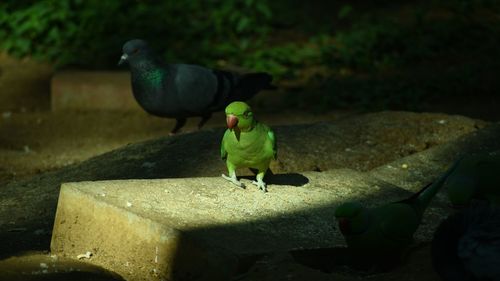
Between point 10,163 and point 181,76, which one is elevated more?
point 181,76

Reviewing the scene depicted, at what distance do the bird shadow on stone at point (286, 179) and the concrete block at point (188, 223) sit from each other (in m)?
0.05

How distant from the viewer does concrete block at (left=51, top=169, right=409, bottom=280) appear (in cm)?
378

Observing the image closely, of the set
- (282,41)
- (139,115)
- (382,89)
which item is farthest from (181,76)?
(282,41)

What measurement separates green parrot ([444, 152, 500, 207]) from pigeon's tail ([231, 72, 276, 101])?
9.02 feet

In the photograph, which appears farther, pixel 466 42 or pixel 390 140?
pixel 466 42

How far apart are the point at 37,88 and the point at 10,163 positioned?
206cm

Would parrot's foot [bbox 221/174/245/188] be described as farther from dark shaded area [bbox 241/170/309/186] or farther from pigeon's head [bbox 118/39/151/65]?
pigeon's head [bbox 118/39/151/65]

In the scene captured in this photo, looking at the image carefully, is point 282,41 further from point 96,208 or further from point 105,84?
point 96,208

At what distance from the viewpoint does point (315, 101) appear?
8.16 m

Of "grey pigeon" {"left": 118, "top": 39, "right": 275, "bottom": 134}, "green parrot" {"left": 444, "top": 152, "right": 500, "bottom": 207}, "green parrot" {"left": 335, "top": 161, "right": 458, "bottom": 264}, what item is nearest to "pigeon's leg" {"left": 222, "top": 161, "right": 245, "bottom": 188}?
"green parrot" {"left": 335, "top": 161, "right": 458, "bottom": 264}

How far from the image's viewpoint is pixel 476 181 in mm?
4145

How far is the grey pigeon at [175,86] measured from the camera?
20.9ft

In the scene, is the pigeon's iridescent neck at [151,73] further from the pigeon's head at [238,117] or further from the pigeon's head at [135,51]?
the pigeon's head at [238,117]

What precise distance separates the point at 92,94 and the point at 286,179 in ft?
12.4
